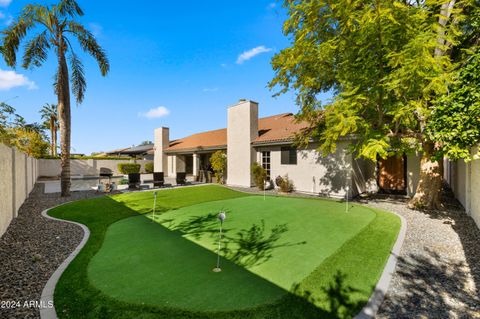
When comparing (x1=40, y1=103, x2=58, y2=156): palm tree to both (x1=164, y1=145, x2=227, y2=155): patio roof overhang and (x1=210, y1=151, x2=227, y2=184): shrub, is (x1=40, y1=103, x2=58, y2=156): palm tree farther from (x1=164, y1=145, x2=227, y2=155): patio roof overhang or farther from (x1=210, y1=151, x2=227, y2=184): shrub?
(x1=210, y1=151, x2=227, y2=184): shrub

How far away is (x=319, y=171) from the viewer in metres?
14.6

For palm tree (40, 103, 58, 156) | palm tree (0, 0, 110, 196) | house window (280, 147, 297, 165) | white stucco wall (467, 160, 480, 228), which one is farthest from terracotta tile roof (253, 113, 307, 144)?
palm tree (40, 103, 58, 156)

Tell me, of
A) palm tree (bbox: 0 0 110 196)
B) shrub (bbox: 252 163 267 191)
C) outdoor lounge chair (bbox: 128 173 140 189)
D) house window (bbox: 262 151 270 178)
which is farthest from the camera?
house window (bbox: 262 151 270 178)

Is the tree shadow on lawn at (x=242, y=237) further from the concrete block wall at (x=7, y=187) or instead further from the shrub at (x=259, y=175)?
the shrub at (x=259, y=175)

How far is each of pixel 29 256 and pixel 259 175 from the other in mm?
13293

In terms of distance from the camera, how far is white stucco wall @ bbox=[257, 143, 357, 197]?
1355cm

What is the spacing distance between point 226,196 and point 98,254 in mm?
9087

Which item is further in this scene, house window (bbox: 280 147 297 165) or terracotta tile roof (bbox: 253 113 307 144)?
terracotta tile roof (bbox: 253 113 307 144)

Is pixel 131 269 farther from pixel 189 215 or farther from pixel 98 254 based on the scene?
pixel 189 215

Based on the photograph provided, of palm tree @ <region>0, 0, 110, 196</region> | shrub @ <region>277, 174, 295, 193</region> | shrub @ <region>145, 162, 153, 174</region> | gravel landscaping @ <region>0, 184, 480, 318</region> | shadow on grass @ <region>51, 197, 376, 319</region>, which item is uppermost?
palm tree @ <region>0, 0, 110, 196</region>

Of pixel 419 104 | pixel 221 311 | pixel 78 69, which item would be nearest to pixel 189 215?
pixel 221 311

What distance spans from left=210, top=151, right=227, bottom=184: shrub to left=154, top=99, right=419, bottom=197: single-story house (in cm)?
72

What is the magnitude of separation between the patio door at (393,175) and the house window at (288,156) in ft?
18.5

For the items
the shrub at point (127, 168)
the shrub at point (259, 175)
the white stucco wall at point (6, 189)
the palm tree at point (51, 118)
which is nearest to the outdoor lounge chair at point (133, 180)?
the white stucco wall at point (6, 189)
